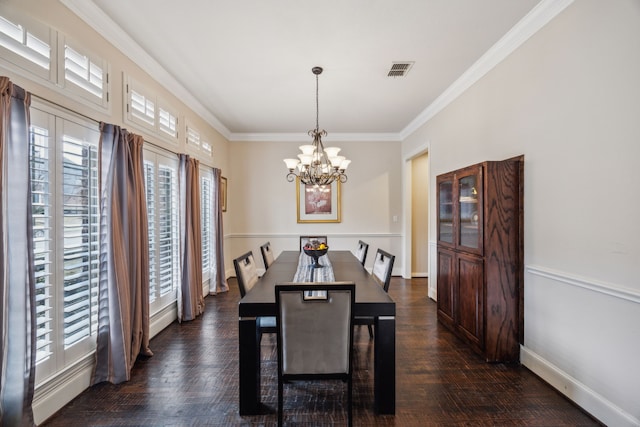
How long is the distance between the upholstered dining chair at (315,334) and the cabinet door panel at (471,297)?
1564 millimetres

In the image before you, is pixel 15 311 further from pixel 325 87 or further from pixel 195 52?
pixel 325 87

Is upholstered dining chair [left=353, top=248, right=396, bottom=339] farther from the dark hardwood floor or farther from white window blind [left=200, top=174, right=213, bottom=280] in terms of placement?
white window blind [left=200, top=174, right=213, bottom=280]

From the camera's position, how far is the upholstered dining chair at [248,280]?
7.26 ft

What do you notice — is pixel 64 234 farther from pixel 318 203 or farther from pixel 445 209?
pixel 318 203

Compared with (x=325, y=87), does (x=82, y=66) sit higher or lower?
lower

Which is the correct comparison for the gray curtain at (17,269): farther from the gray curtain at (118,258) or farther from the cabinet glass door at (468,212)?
the cabinet glass door at (468,212)

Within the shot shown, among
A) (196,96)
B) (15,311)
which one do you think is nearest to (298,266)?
(15,311)

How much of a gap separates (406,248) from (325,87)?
11.4 ft

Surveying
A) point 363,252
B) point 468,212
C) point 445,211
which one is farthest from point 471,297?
point 363,252

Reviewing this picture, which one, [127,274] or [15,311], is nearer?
[15,311]

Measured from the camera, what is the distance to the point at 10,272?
1.58m

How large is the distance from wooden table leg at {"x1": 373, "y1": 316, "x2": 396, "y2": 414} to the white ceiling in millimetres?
2346

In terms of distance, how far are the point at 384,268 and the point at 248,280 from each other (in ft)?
4.25

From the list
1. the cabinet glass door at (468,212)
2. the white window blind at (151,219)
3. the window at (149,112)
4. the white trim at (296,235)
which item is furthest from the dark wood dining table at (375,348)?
the white trim at (296,235)
